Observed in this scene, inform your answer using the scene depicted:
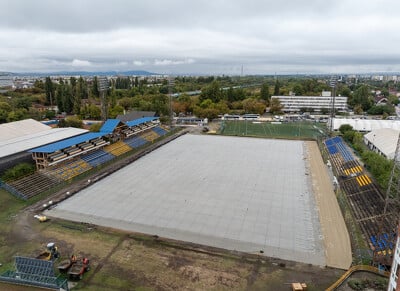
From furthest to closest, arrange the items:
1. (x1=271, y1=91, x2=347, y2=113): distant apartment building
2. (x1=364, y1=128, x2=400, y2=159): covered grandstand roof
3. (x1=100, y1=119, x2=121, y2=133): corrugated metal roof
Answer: (x1=271, y1=91, x2=347, y2=113): distant apartment building, (x1=100, y1=119, x2=121, y2=133): corrugated metal roof, (x1=364, y1=128, x2=400, y2=159): covered grandstand roof

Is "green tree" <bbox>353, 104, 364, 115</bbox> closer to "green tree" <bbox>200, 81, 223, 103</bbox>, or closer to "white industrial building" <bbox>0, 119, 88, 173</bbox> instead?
"green tree" <bbox>200, 81, 223, 103</bbox>

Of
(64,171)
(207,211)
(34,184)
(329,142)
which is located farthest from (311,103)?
(34,184)

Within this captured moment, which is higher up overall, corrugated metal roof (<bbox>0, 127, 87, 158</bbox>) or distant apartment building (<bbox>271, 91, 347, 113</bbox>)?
distant apartment building (<bbox>271, 91, 347, 113</bbox>)

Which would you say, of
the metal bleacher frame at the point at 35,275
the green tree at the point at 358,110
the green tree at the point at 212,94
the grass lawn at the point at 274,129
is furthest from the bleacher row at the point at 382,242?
the green tree at the point at 358,110

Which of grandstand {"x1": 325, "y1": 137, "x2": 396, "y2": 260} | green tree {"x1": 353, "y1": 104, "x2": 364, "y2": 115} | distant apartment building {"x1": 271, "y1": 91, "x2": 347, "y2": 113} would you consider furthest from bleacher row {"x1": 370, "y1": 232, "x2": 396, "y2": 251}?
green tree {"x1": 353, "y1": 104, "x2": 364, "y2": 115}

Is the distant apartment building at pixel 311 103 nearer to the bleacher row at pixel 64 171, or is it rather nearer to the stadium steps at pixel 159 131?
the stadium steps at pixel 159 131

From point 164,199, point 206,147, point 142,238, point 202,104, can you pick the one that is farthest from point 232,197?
point 202,104

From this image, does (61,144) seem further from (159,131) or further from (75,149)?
(159,131)
